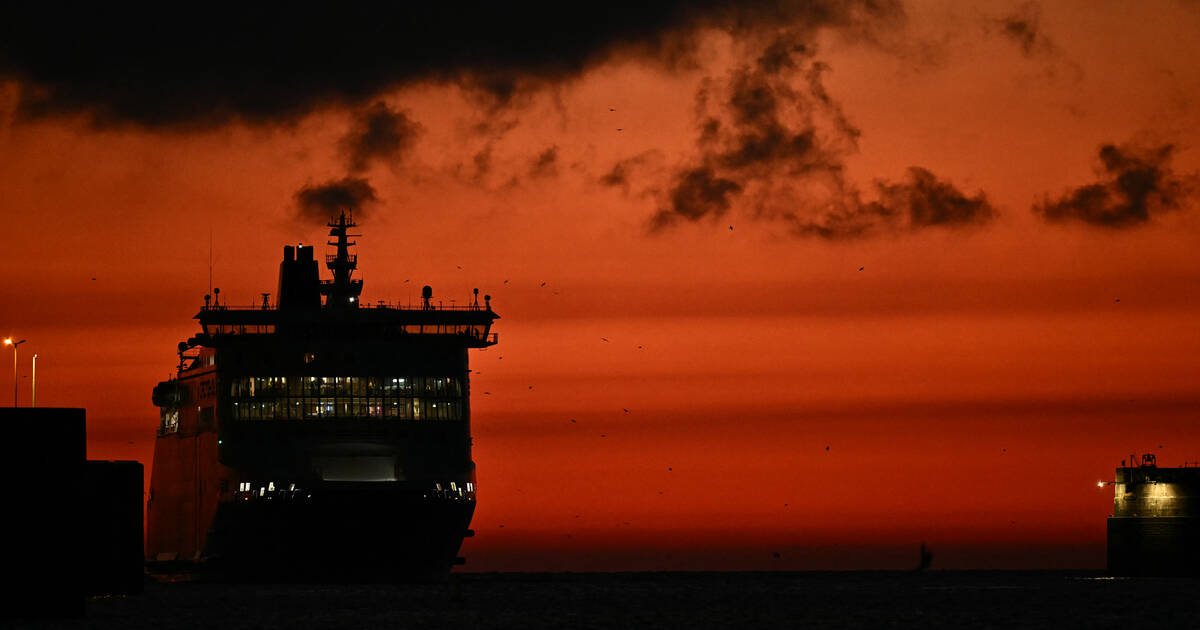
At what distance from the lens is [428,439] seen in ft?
340

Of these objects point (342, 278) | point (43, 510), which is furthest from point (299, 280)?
point (43, 510)

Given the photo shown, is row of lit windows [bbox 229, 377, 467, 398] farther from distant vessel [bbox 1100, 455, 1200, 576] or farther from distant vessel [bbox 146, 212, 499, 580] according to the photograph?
distant vessel [bbox 1100, 455, 1200, 576]

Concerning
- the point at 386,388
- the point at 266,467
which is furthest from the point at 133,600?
the point at 386,388

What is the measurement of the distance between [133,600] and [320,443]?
1418cm

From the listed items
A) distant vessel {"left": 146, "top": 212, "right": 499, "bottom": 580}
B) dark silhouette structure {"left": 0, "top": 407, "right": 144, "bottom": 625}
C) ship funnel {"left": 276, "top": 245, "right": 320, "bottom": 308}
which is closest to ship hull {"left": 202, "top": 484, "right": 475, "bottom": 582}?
distant vessel {"left": 146, "top": 212, "right": 499, "bottom": 580}

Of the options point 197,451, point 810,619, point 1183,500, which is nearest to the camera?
point 810,619

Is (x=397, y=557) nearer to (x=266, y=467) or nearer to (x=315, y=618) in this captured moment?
(x=266, y=467)

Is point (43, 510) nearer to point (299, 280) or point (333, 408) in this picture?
point (333, 408)

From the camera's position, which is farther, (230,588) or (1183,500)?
(1183,500)

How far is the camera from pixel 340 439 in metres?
103

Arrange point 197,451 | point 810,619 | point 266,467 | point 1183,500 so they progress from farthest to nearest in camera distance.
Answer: point 1183,500 < point 197,451 < point 266,467 < point 810,619

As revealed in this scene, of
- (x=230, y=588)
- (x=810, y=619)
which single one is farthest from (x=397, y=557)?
(x=810, y=619)

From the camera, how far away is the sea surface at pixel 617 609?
73000 millimetres

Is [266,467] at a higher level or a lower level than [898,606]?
higher
